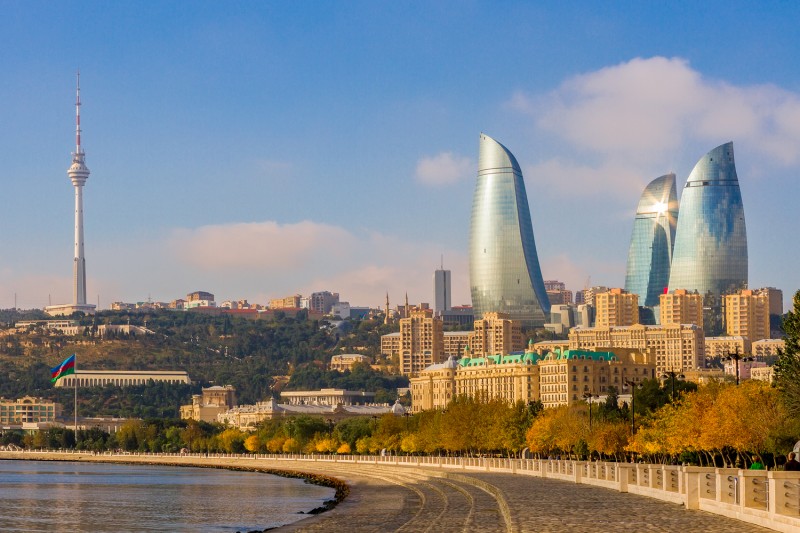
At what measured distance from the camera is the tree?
67.0 meters

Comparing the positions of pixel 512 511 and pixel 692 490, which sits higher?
pixel 692 490

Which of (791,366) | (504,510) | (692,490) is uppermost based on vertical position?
(791,366)

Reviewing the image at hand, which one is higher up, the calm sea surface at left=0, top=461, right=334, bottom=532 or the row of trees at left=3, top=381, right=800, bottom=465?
the row of trees at left=3, top=381, right=800, bottom=465

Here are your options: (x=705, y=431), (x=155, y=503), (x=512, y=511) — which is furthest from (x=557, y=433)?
(x=512, y=511)

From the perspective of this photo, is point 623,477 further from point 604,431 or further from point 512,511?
point 604,431

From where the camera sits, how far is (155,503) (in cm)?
9550

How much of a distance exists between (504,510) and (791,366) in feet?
70.3

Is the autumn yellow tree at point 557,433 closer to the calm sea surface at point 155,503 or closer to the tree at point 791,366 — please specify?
the calm sea surface at point 155,503

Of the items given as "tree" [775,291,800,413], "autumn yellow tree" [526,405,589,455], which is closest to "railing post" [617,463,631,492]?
"tree" [775,291,800,413]

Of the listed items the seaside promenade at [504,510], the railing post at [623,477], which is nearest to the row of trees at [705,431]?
the seaside promenade at [504,510]

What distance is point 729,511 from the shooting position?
44.9m

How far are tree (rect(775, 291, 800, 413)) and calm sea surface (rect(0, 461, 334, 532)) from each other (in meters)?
23.7

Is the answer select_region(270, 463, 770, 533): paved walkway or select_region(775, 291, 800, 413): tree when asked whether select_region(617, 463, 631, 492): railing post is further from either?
select_region(775, 291, 800, 413): tree

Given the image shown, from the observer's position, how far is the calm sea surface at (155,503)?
74375mm
